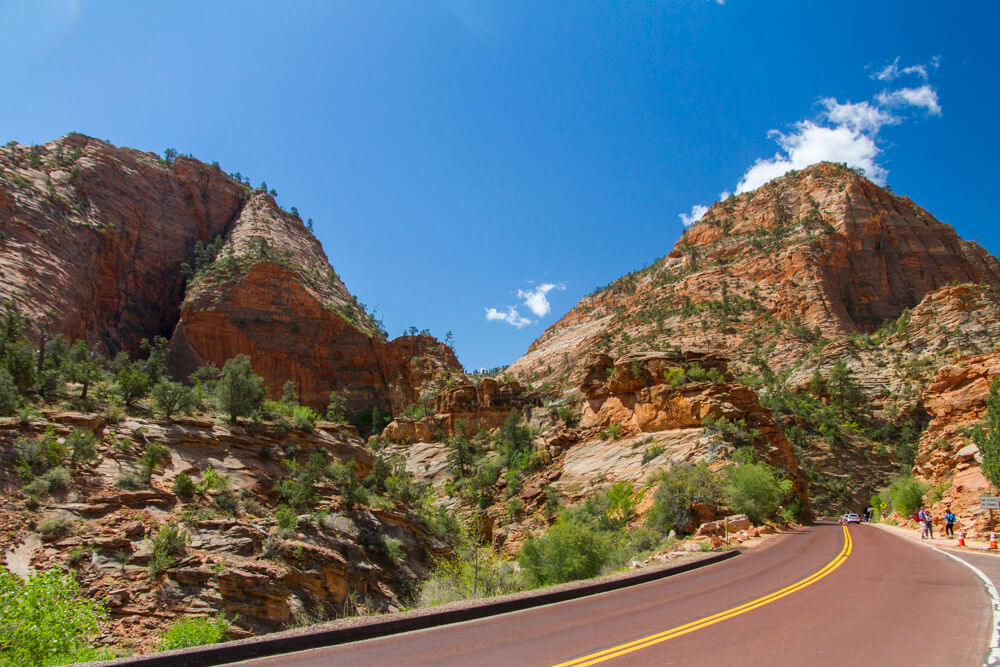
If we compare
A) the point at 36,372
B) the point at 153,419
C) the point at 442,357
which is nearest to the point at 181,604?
the point at 153,419

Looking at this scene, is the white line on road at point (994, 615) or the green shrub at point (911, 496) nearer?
the white line on road at point (994, 615)

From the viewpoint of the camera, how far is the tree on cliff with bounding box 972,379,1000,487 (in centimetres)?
1820

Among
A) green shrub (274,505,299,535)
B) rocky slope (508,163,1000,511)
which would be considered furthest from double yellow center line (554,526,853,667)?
rocky slope (508,163,1000,511)

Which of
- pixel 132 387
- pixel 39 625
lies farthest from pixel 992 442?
pixel 132 387

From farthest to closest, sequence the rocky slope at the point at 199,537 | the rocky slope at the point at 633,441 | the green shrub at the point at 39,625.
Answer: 1. the rocky slope at the point at 633,441
2. the rocky slope at the point at 199,537
3. the green shrub at the point at 39,625

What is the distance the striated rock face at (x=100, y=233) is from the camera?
136ft

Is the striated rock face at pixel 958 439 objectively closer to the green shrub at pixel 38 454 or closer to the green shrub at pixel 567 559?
the green shrub at pixel 567 559

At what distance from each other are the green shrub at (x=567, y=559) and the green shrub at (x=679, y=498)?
5.26m

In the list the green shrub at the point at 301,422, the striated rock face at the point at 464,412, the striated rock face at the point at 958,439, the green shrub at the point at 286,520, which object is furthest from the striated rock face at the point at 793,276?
the green shrub at the point at 286,520

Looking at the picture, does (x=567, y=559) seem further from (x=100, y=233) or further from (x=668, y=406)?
(x=100, y=233)

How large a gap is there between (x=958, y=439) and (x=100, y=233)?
7185 centimetres

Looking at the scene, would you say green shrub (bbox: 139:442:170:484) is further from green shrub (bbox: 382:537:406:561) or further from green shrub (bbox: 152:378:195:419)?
green shrub (bbox: 382:537:406:561)

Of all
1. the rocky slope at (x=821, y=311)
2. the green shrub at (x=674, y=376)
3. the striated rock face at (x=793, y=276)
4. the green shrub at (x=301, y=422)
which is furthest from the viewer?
the striated rock face at (x=793, y=276)

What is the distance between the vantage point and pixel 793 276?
226ft
